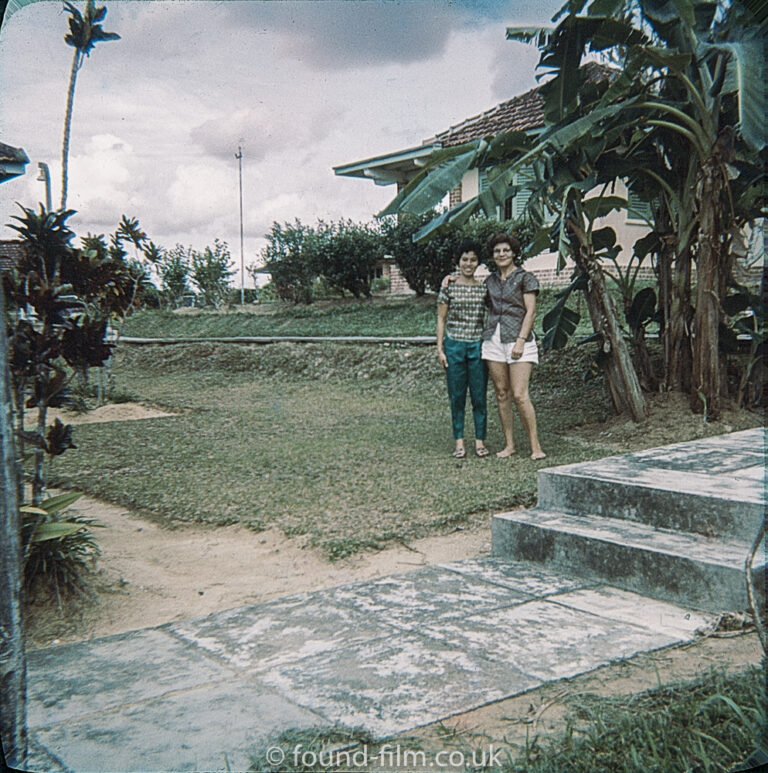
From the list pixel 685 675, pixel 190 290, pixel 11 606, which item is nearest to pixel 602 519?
pixel 685 675

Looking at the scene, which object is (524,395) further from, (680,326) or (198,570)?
(198,570)

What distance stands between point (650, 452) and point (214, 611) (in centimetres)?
281

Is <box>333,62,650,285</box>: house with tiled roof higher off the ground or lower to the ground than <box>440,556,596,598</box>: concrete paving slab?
higher

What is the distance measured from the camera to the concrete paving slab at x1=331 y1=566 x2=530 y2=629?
11.7 feet

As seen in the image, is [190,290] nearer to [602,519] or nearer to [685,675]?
[602,519]

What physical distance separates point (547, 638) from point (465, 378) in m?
4.33

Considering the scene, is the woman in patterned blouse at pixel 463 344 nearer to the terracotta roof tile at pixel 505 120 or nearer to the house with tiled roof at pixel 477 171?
the terracotta roof tile at pixel 505 120

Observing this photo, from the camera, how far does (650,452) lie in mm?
5250

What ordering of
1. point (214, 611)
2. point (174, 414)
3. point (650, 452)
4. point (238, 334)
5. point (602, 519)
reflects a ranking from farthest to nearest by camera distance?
point (238, 334) → point (174, 414) → point (650, 452) → point (602, 519) → point (214, 611)

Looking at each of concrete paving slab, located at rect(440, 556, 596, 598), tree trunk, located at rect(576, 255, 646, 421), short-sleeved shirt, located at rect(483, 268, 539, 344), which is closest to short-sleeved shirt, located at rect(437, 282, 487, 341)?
short-sleeved shirt, located at rect(483, 268, 539, 344)

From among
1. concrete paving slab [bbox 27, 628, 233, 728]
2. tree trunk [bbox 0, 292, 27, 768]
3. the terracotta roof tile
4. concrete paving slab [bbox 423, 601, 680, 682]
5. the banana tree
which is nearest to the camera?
tree trunk [bbox 0, 292, 27, 768]

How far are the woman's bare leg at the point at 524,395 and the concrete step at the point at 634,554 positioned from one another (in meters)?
2.43

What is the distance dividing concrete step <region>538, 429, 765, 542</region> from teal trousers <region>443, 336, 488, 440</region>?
2281 mm

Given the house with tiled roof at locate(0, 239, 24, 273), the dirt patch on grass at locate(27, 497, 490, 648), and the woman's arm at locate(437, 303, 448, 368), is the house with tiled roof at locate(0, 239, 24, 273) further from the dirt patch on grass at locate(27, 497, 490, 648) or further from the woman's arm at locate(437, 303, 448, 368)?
the woman's arm at locate(437, 303, 448, 368)
